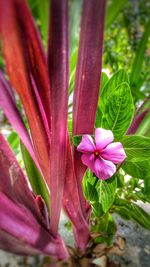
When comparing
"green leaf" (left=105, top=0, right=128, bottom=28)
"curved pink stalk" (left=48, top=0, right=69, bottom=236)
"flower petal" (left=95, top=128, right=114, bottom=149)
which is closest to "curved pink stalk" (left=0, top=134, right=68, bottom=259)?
"curved pink stalk" (left=48, top=0, right=69, bottom=236)

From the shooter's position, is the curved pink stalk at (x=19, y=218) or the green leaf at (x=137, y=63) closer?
the curved pink stalk at (x=19, y=218)

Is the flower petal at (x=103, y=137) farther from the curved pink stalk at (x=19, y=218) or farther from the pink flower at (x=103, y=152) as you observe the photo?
the curved pink stalk at (x=19, y=218)

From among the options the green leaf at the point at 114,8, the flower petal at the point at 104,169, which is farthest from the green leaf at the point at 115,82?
the green leaf at the point at 114,8

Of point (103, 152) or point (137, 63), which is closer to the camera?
point (103, 152)

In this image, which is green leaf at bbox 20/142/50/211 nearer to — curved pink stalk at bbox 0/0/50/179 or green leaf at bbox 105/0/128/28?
curved pink stalk at bbox 0/0/50/179

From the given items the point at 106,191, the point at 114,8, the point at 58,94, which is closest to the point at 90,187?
the point at 106,191

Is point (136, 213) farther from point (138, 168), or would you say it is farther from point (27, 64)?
point (27, 64)

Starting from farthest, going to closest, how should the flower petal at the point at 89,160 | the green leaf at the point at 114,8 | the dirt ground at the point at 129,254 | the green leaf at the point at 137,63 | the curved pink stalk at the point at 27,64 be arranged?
the green leaf at the point at 137,63 < the green leaf at the point at 114,8 < the dirt ground at the point at 129,254 < the flower petal at the point at 89,160 < the curved pink stalk at the point at 27,64
